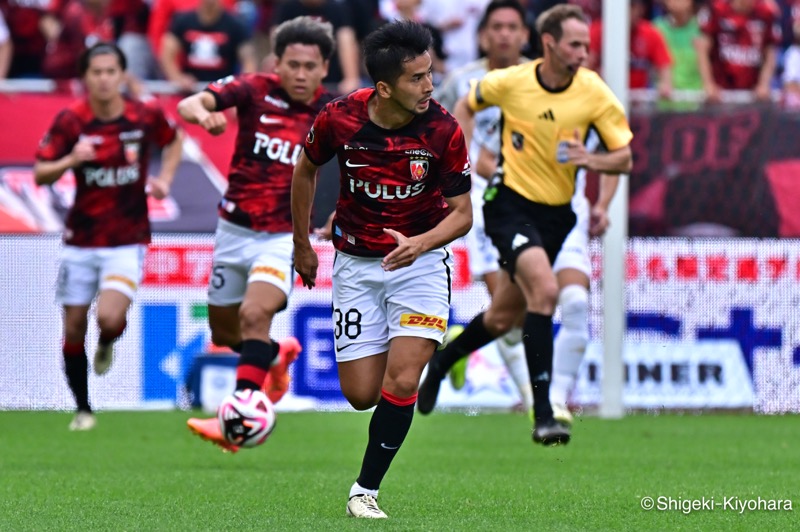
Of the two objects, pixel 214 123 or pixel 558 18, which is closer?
pixel 214 123

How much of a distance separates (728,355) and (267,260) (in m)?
5.71

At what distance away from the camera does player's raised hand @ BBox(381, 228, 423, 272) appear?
622 cm

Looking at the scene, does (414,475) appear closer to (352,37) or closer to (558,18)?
(558,18)

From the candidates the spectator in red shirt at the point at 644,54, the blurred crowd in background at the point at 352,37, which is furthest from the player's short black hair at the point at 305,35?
the spectator in red shirt at the point at 644,54

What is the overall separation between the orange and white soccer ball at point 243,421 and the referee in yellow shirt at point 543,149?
177 centimetres

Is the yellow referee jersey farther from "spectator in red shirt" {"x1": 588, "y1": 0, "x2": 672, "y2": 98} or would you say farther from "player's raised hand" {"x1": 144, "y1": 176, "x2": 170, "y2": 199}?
"spectator in red shirt" {"x1": 588, "y1": 0, "x2": 672, "y2": 98}

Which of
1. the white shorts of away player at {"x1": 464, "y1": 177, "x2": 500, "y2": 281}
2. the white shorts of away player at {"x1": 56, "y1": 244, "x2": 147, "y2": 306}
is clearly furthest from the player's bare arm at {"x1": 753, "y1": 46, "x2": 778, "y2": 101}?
the white shorts of away player at {"x1": 56, "y1": 244, "x2": 147, "y2": 306}

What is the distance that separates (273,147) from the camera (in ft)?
29.8

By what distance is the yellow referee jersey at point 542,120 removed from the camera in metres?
9.10

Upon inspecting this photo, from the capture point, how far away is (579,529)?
588 centimetres

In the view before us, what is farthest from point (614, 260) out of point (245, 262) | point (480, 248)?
point (245, 262)

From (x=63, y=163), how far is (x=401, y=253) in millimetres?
5219

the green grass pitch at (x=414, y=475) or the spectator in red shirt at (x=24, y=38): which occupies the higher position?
the spectator in red shirt at (x=24, y=38)

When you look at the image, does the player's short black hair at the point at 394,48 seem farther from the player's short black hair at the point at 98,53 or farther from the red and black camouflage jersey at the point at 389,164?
the player's short black hair at the point at 98,53
